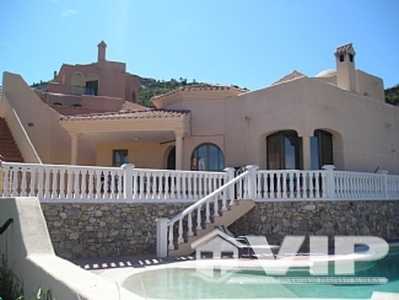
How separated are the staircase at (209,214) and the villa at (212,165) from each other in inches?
1.7

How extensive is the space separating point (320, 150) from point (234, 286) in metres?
10.1

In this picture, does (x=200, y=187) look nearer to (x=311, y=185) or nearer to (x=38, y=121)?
(x=311, y=185)

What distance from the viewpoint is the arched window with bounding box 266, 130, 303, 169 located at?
16047 mm

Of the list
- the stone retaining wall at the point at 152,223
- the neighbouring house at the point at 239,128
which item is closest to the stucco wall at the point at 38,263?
the stone retaining wall at the point at 152,223

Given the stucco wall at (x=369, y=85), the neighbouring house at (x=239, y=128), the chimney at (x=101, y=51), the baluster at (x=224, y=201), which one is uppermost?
the chimney at (x=101, y=51)

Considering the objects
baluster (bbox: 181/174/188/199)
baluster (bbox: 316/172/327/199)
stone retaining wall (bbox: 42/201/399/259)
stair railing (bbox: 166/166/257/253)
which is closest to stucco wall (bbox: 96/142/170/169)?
stair railing (bbox: 166/166/257/253)

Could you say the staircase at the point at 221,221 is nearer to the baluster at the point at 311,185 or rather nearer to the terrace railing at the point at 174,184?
the terrace railing at the point at 174,184

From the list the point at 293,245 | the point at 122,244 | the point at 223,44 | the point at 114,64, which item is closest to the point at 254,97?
the point at 223,44

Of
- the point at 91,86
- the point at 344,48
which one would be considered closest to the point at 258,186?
the point at 344,48

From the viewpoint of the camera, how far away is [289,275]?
Answer: 873 cm

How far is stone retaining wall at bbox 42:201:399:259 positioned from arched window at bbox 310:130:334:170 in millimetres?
2824

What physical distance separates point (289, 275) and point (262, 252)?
189 cm

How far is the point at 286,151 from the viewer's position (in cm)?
1616

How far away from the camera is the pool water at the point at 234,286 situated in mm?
7090
